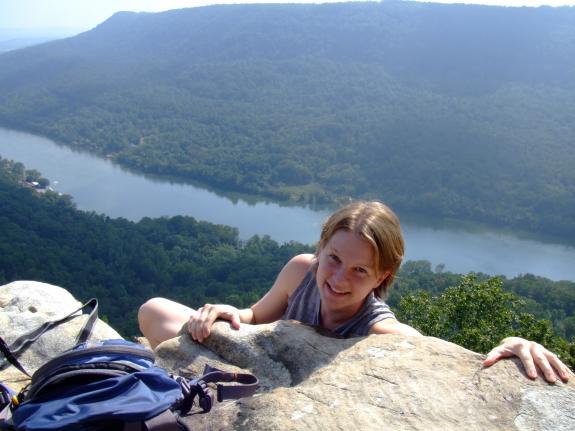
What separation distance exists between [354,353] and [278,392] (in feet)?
1.04

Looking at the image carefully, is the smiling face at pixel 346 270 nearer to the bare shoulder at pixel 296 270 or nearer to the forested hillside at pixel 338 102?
the bare shoulder at pixel 296 270

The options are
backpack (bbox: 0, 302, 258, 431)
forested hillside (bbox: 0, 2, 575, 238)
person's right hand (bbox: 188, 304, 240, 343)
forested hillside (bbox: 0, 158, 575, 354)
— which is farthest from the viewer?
Answer: forested hillside (bbox: 0, 2, 575, 238)

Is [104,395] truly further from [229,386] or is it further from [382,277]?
[382,277]

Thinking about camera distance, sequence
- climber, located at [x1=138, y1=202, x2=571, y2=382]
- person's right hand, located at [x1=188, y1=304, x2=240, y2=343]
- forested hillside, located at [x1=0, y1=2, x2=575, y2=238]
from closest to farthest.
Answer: climber, located at [x1=138, y1=202, x2=571, y2=382]
person's right hand, located at [x1=188, y1=304, x2=240, y2=343]
forested hillside, located at [x1=0, y1=2, x2=575, y2=238]

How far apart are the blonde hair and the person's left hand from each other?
389 millimetres

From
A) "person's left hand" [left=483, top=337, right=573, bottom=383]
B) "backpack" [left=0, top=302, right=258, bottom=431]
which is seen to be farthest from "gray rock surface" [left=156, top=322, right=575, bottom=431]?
"backpack" [left=0, top=302, right=258, bottom=431]

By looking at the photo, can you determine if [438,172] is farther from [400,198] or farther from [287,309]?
[287,309]

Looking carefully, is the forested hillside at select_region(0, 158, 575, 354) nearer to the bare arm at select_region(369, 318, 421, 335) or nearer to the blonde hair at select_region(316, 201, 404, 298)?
the bare arm at select_region(369, 318, 421, 335)

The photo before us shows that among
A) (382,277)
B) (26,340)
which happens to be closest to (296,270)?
(382,277)

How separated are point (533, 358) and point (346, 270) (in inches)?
21.9

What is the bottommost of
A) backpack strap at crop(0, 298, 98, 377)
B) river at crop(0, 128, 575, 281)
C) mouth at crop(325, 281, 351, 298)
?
river at crop(0, 128, 575, 281)

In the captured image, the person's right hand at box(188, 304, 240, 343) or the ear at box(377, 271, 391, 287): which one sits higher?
the ear at box(377, 271, 391, 287)

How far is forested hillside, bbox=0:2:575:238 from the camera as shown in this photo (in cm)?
4253

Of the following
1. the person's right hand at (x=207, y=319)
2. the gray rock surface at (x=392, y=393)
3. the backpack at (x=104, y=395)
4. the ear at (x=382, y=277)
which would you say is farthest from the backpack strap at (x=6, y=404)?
the ear at (x=382, y=277)
